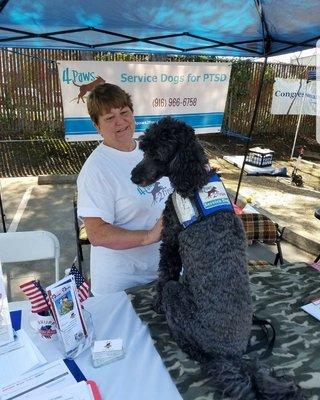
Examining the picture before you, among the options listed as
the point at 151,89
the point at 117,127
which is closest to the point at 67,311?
the point at 117,127

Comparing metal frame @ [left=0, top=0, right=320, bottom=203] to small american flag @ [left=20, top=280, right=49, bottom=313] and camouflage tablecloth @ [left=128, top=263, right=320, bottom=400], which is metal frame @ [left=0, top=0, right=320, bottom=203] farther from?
small american flag @ [left=20, top=280, right=49, bottom=313]

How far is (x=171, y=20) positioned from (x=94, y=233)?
1.98m

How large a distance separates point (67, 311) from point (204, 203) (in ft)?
1.91

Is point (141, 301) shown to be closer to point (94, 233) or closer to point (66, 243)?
point (94, 233)

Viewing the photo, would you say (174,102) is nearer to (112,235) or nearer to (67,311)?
(112,235)

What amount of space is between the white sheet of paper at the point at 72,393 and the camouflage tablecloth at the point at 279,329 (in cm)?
27

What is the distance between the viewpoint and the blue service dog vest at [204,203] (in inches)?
46.5

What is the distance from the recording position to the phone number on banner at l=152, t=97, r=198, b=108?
15.6 ft

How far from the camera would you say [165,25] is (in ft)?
9.86

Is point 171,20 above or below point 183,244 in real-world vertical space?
above

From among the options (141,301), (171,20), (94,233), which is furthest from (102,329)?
(171,20)

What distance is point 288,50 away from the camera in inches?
139

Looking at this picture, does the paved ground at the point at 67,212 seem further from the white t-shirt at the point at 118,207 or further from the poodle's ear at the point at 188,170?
the poodle's ear at the point at 188,170

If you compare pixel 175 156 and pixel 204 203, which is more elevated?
pixel 175 156
